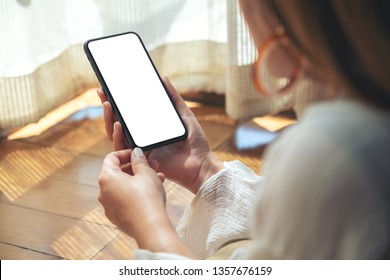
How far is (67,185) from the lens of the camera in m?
1.38

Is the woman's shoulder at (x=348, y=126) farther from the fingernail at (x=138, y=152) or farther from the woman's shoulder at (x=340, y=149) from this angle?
the fingernail at (x=138, y=152)

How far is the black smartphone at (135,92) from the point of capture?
88 cm

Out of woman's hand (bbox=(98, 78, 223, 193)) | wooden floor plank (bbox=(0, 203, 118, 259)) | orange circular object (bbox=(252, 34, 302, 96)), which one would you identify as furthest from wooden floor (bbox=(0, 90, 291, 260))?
orange circular object (bbox=(252, 34, 302, 96))

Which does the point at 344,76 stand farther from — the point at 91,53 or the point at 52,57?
the point at 52,57

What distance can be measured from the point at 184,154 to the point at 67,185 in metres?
0.55

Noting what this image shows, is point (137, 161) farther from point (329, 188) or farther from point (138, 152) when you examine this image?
point (329, 188)

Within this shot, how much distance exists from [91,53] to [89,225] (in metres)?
0.42

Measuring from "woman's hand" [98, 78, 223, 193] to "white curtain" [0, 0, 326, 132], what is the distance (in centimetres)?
66

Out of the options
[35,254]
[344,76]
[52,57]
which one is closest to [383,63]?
[344,76]

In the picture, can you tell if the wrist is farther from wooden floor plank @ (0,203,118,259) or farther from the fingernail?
wooden floor plank @ (0,203,118,259)

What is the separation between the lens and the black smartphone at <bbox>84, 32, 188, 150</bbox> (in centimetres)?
88

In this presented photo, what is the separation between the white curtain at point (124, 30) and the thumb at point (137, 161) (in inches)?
31.0

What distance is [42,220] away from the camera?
1.27 meters

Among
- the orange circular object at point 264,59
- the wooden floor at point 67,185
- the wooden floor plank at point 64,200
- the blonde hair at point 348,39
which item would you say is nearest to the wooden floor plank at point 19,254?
the wooden floor at point 67,185
